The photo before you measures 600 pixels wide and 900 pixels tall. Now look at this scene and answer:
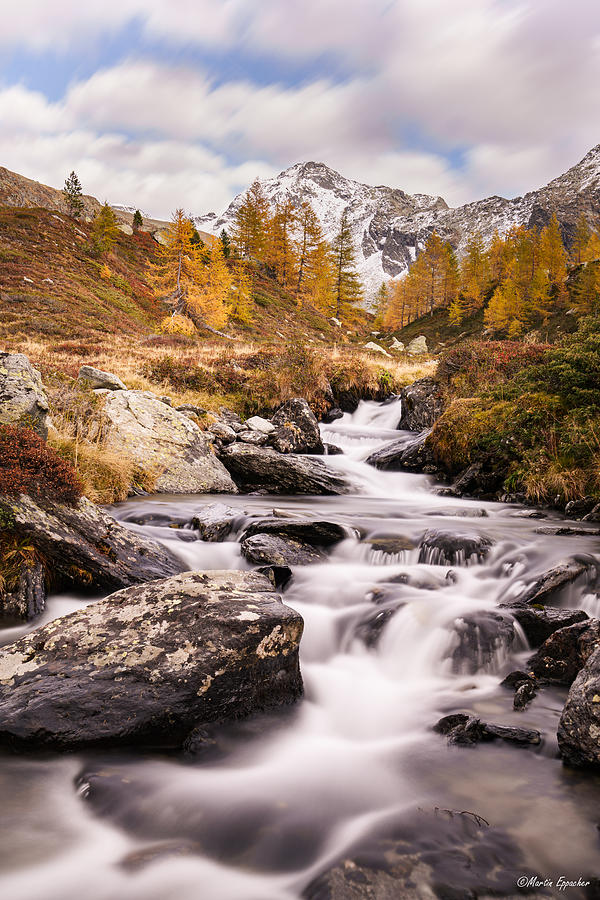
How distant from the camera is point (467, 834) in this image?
2826mm

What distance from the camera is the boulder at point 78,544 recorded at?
5535 millimetres

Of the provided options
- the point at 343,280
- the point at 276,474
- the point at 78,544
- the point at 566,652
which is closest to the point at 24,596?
the point at 78,544

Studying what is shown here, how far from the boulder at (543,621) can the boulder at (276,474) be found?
7.57 metres

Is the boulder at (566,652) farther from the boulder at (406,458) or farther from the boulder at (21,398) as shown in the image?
the boulder at (406,458)

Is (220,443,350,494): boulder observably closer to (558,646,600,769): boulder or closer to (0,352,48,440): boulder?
(0,352,48,440): boulder

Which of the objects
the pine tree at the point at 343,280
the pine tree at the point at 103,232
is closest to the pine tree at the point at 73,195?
the pine tree at the point at 103,232

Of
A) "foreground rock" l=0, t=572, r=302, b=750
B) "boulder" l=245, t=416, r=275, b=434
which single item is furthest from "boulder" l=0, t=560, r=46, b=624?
"boulder" l=245, t=416, r=275, b=434

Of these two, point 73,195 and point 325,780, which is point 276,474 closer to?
point 325,780

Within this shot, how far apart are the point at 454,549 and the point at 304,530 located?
231 centimetres

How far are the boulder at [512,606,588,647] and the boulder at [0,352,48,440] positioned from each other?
25.0 ft

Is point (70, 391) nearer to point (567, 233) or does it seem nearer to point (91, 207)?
point (91, 207)

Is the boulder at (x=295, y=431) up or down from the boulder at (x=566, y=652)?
up

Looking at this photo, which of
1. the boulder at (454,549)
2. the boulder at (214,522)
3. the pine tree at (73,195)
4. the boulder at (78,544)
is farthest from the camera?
the pine tree at (73,195)

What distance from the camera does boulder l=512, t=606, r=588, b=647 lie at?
5074mm
